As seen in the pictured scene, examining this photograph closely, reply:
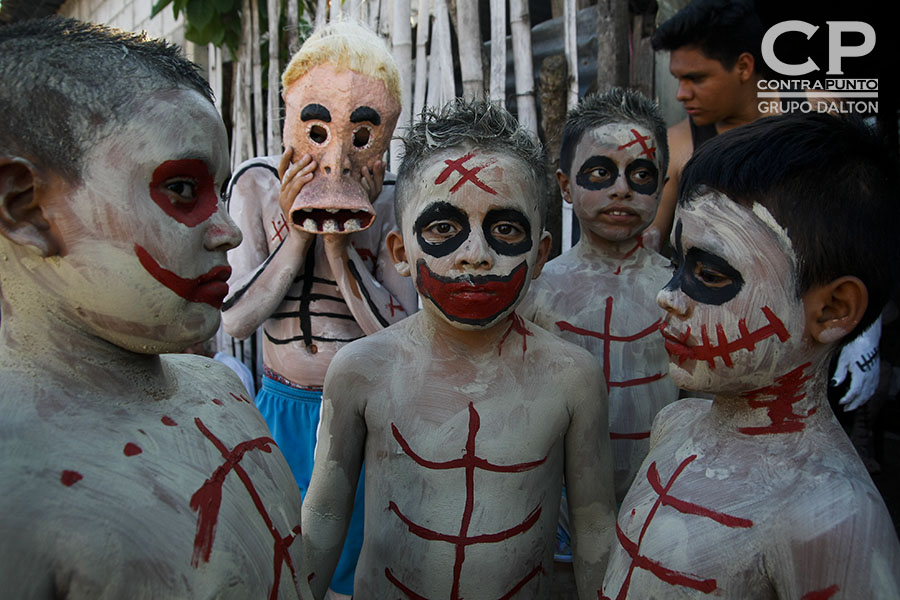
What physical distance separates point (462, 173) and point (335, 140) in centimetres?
84

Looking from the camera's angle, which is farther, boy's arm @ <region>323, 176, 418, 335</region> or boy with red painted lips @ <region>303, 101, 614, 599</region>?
boy's arm @ <region>323, 176, 418, 335</region>

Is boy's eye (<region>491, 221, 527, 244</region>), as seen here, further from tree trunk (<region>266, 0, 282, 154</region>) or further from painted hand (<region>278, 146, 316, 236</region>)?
tree trunk (<region>266, 0, 282, 154</region>)

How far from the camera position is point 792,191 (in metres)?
1.44

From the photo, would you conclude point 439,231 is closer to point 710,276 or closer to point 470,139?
point 470,139

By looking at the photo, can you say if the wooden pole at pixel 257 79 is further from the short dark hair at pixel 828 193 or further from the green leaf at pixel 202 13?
the short dark hair at pixel 828 193

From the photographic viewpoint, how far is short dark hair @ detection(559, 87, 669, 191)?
2.56 meters

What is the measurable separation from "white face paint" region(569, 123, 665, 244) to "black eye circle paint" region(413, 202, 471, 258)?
0.80 metres

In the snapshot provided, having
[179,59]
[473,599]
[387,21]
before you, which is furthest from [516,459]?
[387,21]

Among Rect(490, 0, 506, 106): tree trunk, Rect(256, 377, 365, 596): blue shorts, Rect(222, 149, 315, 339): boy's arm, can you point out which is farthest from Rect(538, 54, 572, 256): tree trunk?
Rect(256, 377, 365, 596): blue shorts

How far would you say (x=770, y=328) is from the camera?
144cm

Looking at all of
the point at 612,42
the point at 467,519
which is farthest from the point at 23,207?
the point at 612,42

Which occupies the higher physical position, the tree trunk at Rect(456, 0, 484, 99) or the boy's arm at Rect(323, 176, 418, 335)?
the tree trunk at Rect(456, 0, 484, 99)

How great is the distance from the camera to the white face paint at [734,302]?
1.43 meters

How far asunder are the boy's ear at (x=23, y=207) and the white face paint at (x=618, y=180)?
1.88 metres
